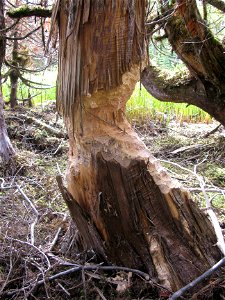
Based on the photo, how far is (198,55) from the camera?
319cm

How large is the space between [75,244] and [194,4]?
2.18 meters

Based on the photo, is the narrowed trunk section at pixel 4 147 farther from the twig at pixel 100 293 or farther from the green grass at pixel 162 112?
the twig at pixel 100 293

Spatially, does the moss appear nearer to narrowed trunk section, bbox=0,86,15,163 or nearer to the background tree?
the background tree

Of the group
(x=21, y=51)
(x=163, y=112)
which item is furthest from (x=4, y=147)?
(x=163, y=112)

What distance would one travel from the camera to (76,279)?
1.99 meters

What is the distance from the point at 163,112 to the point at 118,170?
16.2 feet

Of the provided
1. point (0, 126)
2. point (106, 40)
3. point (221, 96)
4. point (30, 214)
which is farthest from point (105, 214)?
point (0, 126)

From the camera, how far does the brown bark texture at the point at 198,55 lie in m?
3.14

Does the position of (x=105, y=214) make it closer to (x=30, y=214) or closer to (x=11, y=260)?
(x=11, y=260)

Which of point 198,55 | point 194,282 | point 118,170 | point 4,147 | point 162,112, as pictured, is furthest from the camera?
point 162,112

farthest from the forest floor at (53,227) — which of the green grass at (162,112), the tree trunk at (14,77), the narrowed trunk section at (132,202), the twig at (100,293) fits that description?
the tree trunk at (14,77)

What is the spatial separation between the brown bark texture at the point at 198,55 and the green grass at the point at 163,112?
2521 millimetres

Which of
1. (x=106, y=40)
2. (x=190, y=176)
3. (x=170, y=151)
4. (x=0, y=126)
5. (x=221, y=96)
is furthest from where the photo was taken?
(x=170, y=151)

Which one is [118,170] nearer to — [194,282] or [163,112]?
[194,282]
